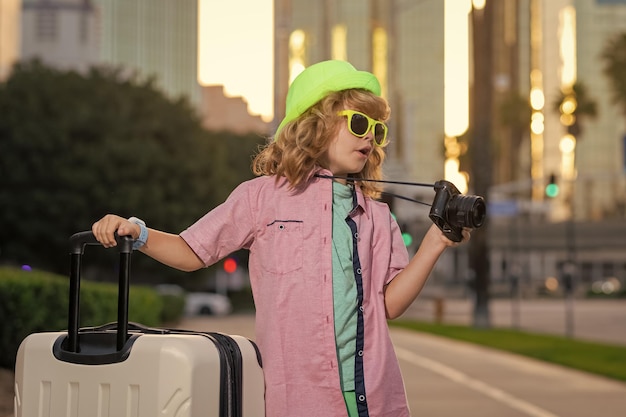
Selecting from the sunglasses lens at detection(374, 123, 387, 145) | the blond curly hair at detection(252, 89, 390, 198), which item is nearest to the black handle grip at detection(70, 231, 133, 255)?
the blond curly hair at detection(252, 89, 390, 198)

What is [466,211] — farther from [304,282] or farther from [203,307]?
[203,307]

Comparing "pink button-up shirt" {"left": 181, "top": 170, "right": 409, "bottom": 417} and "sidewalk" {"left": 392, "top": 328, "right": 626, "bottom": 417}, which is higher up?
"pink button-up shirt" {"left": 181, "top": 170, "right": 409, "bottom": 417}

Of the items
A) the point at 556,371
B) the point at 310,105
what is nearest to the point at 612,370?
the point at 556,371

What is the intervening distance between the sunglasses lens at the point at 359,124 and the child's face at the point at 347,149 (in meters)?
0.03

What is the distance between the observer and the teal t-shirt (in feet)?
13.2

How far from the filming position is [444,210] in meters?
3.96

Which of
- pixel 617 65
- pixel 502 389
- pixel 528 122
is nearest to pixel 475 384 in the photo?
pixel 502 389

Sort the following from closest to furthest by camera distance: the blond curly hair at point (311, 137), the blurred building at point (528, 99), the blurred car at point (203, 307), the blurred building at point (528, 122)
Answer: the blond curly hair at point (311, 137)
the blurred car at point (203, 307)
the blurred building at point (528, 122)
the blurred building at point (528, 99)

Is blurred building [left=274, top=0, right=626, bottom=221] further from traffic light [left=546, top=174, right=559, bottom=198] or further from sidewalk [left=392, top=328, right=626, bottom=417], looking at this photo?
sidewalk [left=392, top=328, right=626, bottom=417]

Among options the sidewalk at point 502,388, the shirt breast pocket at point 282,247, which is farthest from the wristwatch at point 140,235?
the sidewalk at point 502,388

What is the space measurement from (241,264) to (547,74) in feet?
332

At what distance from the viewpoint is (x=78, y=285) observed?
4.05 metres

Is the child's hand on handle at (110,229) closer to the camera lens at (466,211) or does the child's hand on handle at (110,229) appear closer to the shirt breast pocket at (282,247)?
the shirt breast pocket at (282,247)

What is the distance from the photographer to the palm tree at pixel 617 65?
273ft
